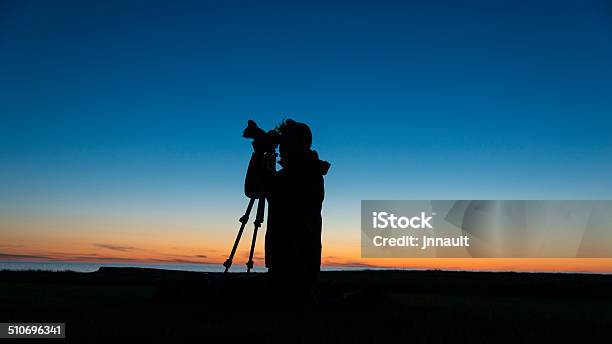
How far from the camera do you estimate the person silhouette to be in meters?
10.8

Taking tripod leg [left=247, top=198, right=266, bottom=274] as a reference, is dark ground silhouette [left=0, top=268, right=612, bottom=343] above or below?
below

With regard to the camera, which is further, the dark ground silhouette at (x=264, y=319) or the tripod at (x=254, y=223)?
the tripod at (x=254, y=223)

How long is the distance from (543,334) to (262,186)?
605 centimetres

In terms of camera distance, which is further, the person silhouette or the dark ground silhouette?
the person silhouette

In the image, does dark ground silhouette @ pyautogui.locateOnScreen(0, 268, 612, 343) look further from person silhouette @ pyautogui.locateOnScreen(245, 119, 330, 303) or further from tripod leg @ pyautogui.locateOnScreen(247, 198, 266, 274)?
person silhouette @ pyautogui.locateOnScreen(245, 119, 330, 303)

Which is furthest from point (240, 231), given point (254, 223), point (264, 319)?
point (264, 319)

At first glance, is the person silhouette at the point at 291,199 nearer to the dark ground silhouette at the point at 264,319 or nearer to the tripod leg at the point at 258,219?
the tripod leg at the point at 258,219

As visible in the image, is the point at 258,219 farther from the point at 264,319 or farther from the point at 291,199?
the point at 264,319

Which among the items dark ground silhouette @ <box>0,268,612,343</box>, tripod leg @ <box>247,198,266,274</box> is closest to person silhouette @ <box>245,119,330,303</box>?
tripod leg @ <box>247,198,266,274</box>

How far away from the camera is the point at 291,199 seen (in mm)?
11086

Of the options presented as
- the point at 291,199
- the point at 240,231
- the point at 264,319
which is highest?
the point at 291,199

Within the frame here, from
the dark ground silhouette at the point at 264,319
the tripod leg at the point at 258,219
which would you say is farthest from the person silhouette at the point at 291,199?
the dark ground silhouette at the point at 264,319

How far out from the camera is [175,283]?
10648 mm

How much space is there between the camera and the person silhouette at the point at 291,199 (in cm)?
1076
